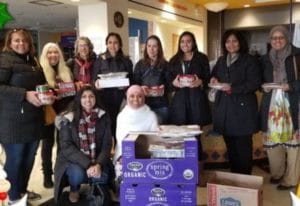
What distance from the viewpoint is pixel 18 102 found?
2707mm

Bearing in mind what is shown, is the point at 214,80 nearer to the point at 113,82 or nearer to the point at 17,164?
the point at 113,82

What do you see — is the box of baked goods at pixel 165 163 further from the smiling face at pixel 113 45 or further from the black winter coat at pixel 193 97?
the smiling face at pixel 113 45

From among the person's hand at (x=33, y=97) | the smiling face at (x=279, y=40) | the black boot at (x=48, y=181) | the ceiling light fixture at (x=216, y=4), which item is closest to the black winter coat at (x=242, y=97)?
the smiling face at (x=279, y=40)

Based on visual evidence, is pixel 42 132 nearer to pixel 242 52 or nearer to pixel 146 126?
pixel 146 126

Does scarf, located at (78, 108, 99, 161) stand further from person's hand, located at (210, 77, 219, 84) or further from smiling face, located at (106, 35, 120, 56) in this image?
person's hand, located at (210, 77, 219, 84)

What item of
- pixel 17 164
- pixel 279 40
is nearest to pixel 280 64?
pixel 279 40

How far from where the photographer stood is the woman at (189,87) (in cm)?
303

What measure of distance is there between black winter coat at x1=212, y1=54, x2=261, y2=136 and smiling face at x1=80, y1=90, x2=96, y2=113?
1090mm

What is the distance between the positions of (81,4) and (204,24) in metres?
4.89

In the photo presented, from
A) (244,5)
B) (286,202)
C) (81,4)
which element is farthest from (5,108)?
(244,5)

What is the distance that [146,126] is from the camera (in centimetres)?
287

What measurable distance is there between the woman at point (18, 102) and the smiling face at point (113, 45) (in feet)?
2.18

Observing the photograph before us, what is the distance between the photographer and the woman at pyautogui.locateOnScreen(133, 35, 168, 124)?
311cm

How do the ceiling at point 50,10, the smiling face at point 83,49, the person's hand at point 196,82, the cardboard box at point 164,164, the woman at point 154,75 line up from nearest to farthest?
the cardboard box at point 164,164 → the person's hand at point 196,82 → the woman at point 154,75 → the smiling face at point 83,49 → the ceiling at point 50,10
